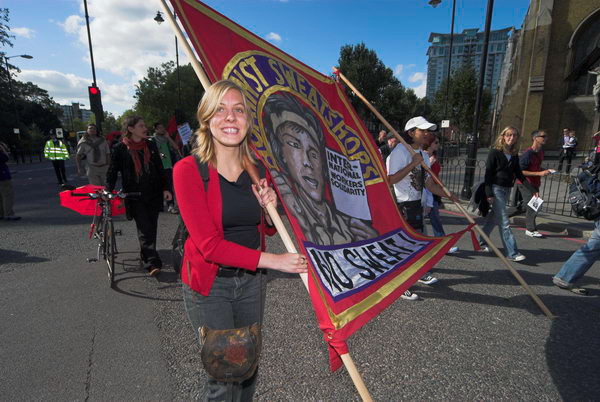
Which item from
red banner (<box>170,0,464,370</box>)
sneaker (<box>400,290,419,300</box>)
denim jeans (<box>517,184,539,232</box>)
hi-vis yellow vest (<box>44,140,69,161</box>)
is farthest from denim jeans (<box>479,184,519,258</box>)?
hi-vis yellow vest (<box>44,140,69,161</box>)

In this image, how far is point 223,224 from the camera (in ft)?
A: 5.66

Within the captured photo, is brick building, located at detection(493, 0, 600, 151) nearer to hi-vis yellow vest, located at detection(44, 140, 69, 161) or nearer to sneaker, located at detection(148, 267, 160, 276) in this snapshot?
sneaker, located at detection(148, 267, 160, 276)

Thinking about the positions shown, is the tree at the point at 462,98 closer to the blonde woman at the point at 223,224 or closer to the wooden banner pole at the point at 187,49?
the wooden banner pole at the point at 187,49

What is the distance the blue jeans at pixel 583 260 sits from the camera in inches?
164

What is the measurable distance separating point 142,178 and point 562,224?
8.34 metres

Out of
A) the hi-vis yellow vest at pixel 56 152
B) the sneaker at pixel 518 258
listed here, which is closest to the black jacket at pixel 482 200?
the sneaker at pixel 518 258

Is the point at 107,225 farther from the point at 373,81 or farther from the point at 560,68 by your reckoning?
the point at 373,81

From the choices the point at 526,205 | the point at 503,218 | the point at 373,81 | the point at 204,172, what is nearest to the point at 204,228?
the point at 204,172

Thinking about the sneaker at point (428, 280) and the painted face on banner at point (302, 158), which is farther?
the sneaker at point (428, 280)

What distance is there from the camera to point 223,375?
1587mm

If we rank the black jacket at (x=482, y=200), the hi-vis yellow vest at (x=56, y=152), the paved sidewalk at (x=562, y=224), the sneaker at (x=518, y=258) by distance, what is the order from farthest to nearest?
the hi-vis yellow vest at (x=56, y=152) → the paved sidewalk at (x=562, y=224) → the black jacket at (x=482, y=200) → the sneaker at (x=518, y=258)

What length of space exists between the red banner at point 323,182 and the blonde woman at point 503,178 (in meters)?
3.17

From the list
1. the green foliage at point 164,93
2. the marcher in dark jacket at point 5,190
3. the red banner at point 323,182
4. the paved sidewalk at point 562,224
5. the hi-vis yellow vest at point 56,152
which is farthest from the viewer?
the green foliage at point 164,93

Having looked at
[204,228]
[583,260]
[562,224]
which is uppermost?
[204,228]
